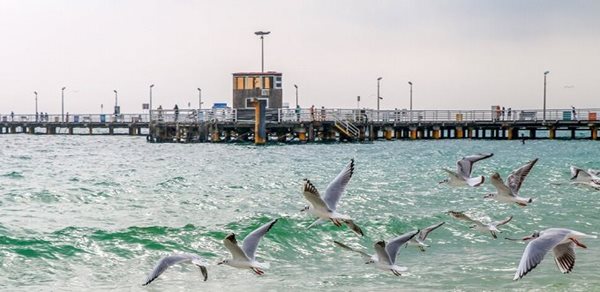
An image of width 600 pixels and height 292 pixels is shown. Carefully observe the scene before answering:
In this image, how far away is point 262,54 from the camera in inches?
2872

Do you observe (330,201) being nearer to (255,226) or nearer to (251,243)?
(251,243)

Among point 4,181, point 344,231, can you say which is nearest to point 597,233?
point 344,231

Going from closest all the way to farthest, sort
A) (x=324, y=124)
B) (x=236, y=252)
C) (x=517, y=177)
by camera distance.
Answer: (x=236, y=252)
(x=517, y=177)
(x=324, y=124)

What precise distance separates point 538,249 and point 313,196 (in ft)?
7.14

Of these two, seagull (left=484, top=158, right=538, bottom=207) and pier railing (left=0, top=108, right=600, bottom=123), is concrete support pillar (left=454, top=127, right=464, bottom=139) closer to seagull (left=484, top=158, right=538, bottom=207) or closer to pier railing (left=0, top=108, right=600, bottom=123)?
pier railing (left=0, top=108, right=600, bottom=123)

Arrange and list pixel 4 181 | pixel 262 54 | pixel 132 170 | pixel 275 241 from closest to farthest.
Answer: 1. pixel 275 241
2. pixel 4 181
3. pixel 132 170
4. pixel 262 54

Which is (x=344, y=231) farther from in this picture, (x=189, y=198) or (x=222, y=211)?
(x=189, y=198)

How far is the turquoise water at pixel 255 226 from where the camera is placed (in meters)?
14.4

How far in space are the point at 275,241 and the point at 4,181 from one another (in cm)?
1582

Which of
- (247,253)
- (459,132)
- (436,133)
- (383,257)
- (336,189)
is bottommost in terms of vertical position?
(436,133)

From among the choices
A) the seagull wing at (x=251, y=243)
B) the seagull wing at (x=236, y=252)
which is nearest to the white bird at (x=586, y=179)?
the seagull wing at (x=251, y=243)

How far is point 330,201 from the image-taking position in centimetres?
991

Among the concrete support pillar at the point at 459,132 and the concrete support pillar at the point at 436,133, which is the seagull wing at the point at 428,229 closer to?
the concrete support pillar at the point at 459,132

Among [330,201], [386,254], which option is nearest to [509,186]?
[386,254]
